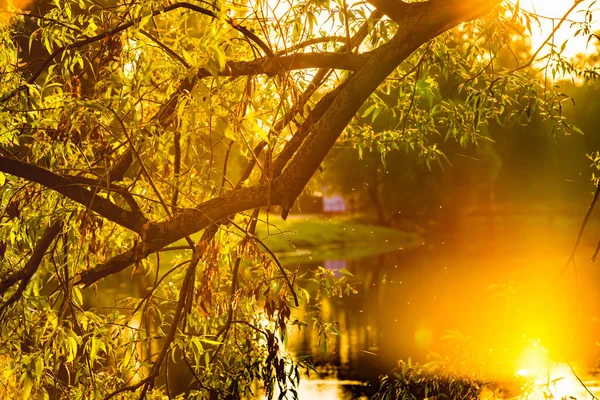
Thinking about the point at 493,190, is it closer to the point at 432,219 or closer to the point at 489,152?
the point at 432,219

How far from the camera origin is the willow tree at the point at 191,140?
375 cm

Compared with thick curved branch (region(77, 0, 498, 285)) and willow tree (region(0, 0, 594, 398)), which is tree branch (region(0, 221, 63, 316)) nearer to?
willow tree (region(0, 0, 594, 398))

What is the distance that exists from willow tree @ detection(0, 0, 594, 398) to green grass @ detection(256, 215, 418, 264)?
27029 millimetres

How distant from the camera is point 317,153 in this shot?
3.65 m

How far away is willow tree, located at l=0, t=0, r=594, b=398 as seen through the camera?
12.3 feet

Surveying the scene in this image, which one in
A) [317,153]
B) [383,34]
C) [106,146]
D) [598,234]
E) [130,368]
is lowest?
[130,368]

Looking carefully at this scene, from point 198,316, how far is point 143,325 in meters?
0.67

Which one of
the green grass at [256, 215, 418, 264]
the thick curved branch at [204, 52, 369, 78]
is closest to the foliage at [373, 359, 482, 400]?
the thick curved branch at [204, 52, 369, 78]

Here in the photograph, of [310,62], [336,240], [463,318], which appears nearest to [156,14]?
[310,62]

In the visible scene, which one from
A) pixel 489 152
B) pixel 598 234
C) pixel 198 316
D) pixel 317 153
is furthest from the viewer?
pixel 598 234

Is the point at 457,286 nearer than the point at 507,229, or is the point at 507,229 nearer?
the point at 457,286

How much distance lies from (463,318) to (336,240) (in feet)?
74.2

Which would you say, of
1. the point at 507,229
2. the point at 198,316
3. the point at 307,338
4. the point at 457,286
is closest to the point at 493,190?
the point at 507,229

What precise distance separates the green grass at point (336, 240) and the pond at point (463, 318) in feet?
5.74
